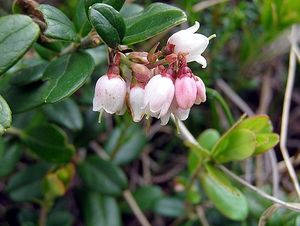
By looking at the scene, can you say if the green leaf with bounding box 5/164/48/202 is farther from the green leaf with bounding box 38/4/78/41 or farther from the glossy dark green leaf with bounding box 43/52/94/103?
the green leaf with bounding box 38/4/78/41

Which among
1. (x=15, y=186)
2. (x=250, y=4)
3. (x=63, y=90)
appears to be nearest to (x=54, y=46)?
(x=63, y=90)

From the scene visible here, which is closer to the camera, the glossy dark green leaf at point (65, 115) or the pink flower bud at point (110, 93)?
the pink flower bud at point (110, 93)

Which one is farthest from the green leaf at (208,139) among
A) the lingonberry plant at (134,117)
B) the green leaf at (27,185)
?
the green leaf at (27,185)

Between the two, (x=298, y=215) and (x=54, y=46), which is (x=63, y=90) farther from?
(x=298, y=215)

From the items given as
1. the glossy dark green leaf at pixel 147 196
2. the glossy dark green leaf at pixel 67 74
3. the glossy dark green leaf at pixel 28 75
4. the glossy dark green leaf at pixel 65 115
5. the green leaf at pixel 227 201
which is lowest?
the glossy dark green leaf at pixel 147 196

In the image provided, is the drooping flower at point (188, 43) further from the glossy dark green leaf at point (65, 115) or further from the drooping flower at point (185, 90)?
the glossy dark green leaf at point (65, 115)

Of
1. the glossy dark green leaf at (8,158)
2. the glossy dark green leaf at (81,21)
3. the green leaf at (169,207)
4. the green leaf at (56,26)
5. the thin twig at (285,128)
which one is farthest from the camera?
the green leaf at (169,207)

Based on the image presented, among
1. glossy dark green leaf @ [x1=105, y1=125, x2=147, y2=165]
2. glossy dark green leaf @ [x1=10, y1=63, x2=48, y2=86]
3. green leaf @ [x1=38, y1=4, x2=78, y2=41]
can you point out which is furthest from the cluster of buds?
glossy dark green leaf @ [x1=105, y1=125, x2=147, y2=165]

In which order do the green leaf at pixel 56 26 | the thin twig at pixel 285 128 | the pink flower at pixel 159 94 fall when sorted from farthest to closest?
1. the thin twig at pixel 285 128
2. the green leaf at pixel 56 26
3. the pink flower at pixel 159 94
